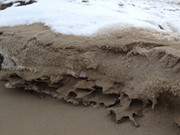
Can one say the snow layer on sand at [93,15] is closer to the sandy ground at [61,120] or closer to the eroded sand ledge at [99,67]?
the eroded sand ledge at [99,67]

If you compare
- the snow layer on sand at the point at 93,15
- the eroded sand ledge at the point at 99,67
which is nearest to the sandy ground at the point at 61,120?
the eroded sand ledge at the point at 99,67

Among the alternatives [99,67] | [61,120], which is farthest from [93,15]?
[61,120]

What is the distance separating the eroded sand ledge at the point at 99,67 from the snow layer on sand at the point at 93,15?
0.15 m

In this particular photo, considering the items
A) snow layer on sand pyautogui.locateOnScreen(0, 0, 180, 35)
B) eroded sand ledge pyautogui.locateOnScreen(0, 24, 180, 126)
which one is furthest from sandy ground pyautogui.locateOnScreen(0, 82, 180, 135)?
snow layer on sand pyautogui.locateOnScreen(0, 0, 180, 35)

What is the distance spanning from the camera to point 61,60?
3.50 metres

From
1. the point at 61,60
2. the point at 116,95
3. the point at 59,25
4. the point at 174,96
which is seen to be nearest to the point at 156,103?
the point at 174,96

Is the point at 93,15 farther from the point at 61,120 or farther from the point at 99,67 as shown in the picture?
the point at 61,120

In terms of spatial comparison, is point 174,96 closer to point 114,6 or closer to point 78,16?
point 78,16

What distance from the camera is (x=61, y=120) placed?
10.5ft

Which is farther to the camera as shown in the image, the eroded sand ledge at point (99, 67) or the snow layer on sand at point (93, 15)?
the snow layer on sand at point (93, 15)

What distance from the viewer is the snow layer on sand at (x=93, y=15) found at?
12.2 ft

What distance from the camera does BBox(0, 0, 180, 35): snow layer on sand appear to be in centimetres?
373

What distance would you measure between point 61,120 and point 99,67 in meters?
0.53

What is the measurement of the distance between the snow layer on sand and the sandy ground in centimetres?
72
